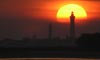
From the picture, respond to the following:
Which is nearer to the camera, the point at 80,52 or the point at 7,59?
the point at 7,59

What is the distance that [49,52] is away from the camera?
37.2 meters

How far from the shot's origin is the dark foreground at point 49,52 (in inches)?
1430

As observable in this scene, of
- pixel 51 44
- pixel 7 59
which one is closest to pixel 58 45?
pixel 51 44

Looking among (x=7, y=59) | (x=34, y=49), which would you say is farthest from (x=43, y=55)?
(x=7, y=59)

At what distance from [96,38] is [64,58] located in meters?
2.27

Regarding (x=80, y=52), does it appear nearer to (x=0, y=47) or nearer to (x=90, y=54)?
(x=90, y=54)

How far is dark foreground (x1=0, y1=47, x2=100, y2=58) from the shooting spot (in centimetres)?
3631

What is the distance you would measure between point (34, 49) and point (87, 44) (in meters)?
3.18

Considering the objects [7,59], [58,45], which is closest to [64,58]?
[58,45]

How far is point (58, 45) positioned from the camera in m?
35.7

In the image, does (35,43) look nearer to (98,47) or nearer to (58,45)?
(58,45)

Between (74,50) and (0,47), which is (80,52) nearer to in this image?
(74,50)

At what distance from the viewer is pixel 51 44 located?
35.6 metres

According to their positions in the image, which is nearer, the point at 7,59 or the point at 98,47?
the point at 7,59
